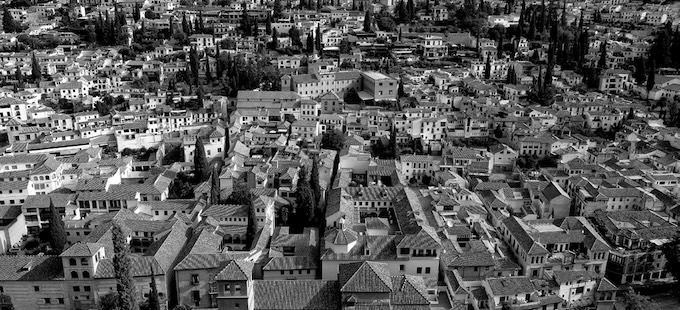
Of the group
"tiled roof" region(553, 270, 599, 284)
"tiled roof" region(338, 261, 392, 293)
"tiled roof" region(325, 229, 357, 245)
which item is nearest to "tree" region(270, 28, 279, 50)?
"tiled roof" region(325, 229, 357, 245)

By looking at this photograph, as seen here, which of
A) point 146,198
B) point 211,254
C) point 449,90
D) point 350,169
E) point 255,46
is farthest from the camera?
point 255,46

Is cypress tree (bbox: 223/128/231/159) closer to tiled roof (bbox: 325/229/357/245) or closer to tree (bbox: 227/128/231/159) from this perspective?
tree (bbox: 227/128/231/159)

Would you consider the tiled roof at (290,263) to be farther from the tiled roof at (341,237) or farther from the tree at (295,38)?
the tree at (295,38)

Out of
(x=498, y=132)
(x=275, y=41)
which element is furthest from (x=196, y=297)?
(x=275, y=41)

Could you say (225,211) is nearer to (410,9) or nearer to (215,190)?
(215,190)

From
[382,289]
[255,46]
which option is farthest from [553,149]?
[255,46]

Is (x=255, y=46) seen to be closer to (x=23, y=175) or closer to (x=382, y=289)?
(x=23, y=175)
